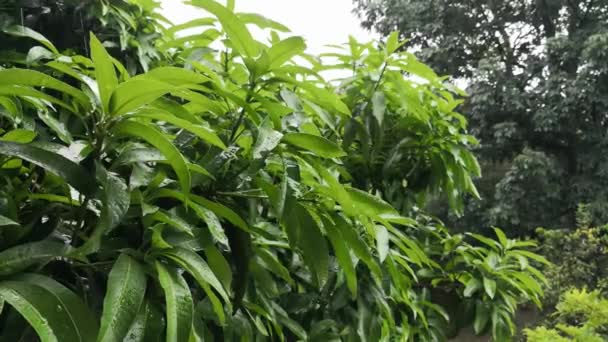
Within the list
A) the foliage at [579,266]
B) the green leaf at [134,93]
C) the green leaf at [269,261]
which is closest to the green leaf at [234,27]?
the green leaf at [134,93]

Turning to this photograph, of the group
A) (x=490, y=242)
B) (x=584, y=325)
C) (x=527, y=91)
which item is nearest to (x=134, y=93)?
(x=490, y=242)

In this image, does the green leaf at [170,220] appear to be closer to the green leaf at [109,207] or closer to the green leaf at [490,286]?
the green leaf at [109,207]

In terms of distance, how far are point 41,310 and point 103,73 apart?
0.83 ft

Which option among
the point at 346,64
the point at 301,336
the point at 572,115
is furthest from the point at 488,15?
the point at 301,336

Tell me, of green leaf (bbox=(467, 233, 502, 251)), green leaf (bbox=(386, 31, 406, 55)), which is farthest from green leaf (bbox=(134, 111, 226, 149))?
green leaf (bbox=(467, 233, 502, 251))

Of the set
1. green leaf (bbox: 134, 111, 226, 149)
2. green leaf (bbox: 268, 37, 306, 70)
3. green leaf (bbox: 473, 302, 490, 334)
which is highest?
green leaf (bbox: 268, 37, 306, 70)

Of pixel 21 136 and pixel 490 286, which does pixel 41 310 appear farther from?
pixel 490 286

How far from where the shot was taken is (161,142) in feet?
2.02

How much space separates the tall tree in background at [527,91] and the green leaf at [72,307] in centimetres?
730

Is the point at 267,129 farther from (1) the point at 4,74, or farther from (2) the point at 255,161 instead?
(1) the point at 4,74

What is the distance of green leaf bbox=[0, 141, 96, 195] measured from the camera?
0.59 m

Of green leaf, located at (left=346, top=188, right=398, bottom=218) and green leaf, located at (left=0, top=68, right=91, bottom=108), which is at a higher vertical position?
green leaf, located at (left=0, top=68, right=91, bottom=108)

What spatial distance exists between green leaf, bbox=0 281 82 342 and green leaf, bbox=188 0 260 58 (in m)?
0.43

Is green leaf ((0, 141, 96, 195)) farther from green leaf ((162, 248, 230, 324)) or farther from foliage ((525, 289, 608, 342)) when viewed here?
foliage ((525, 289, 608, 342))
